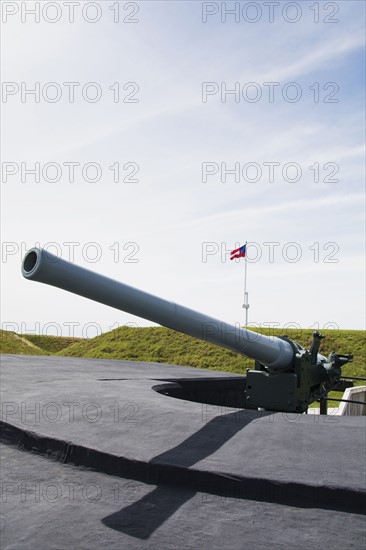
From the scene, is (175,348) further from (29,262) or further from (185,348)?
(29,262)

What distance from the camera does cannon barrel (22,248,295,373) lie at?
3.48m

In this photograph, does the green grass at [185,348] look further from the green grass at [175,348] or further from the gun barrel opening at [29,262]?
the gun barrel opening at [29,262]

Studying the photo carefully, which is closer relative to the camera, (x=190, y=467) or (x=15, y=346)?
(x=190, y=467)

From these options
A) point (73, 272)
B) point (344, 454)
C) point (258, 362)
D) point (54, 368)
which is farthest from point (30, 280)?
point (54, 368)

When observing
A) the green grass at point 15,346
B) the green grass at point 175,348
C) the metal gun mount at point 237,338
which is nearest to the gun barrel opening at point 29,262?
the metal gun mount at point 237,338

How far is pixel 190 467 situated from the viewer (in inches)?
152

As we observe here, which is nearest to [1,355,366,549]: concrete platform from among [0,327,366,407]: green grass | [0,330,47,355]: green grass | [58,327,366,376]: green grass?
[0,330,47,355]: green grass

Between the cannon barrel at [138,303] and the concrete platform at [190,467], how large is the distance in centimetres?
67

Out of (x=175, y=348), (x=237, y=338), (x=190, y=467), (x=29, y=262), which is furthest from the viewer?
(x=175, y=348)

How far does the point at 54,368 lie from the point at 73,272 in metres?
7.65

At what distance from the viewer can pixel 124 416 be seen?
5.18m

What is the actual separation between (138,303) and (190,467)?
114 centimetres

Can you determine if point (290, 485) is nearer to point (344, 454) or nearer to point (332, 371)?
point (344, 454)

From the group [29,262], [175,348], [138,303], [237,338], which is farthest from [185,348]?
[29,262]
